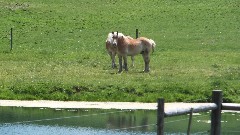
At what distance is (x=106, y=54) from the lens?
124 feet

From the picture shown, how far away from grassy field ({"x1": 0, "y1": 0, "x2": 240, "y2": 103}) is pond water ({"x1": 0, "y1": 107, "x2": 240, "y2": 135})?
222 cm

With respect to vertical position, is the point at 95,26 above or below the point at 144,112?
above

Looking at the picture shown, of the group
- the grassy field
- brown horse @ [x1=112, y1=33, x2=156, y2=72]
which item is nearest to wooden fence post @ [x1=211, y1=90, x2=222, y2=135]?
the grassy field

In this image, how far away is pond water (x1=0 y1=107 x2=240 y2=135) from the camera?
19766mm

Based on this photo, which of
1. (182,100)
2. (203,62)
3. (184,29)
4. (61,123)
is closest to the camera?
(61,123)

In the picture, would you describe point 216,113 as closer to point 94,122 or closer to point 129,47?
point 94,122

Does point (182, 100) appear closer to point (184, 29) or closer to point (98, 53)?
point (98, 53)

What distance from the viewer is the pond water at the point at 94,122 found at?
64.8ft

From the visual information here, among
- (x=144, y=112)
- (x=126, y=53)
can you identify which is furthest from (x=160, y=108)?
(x=126, y=53)

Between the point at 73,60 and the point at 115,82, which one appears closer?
the point at 115,82

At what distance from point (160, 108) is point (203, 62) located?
22968 millimetres

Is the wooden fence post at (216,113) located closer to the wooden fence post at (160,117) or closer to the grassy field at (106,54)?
the wooden fence post at (160,117)

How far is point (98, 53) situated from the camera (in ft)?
125

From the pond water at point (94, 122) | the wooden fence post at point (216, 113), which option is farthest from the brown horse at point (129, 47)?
the wooden fence post at point (216, 113)
